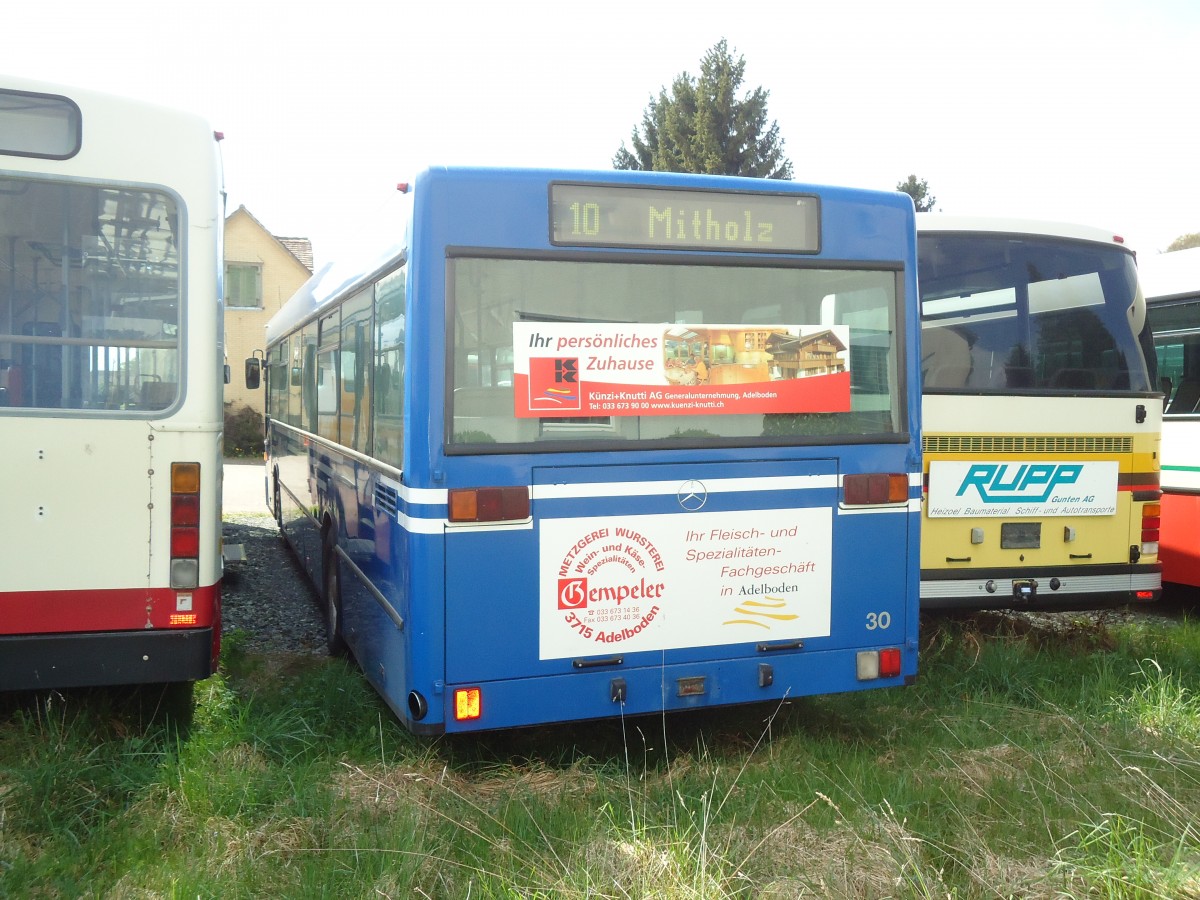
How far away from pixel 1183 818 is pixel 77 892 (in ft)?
13.1

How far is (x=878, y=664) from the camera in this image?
5.40 m

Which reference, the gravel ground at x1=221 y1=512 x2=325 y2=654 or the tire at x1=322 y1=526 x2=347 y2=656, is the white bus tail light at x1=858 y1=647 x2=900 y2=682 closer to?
the tire at x1=322 y1=526 x2=347 y2=656

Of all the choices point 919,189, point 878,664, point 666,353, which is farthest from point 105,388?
point 919,189

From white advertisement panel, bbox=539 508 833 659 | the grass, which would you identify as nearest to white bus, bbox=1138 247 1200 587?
the grass

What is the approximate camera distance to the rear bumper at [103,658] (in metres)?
4.77

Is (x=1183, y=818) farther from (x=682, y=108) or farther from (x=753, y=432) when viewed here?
(x=682, y=108)

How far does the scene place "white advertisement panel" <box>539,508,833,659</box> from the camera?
4.85m

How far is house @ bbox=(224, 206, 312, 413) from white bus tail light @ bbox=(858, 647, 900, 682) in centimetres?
3118

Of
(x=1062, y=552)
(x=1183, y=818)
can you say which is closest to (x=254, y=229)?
(x=1062, y=552)

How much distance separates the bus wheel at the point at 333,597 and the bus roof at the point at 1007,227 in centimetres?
439

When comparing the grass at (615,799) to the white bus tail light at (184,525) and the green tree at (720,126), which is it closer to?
the white bus tail light at (184,525)

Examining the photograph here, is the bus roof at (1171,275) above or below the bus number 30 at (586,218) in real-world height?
above

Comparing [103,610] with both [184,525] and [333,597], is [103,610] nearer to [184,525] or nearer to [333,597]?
[184,525]

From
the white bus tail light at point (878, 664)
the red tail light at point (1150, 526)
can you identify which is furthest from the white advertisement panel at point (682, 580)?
the red tail light at point (1150, 526)
